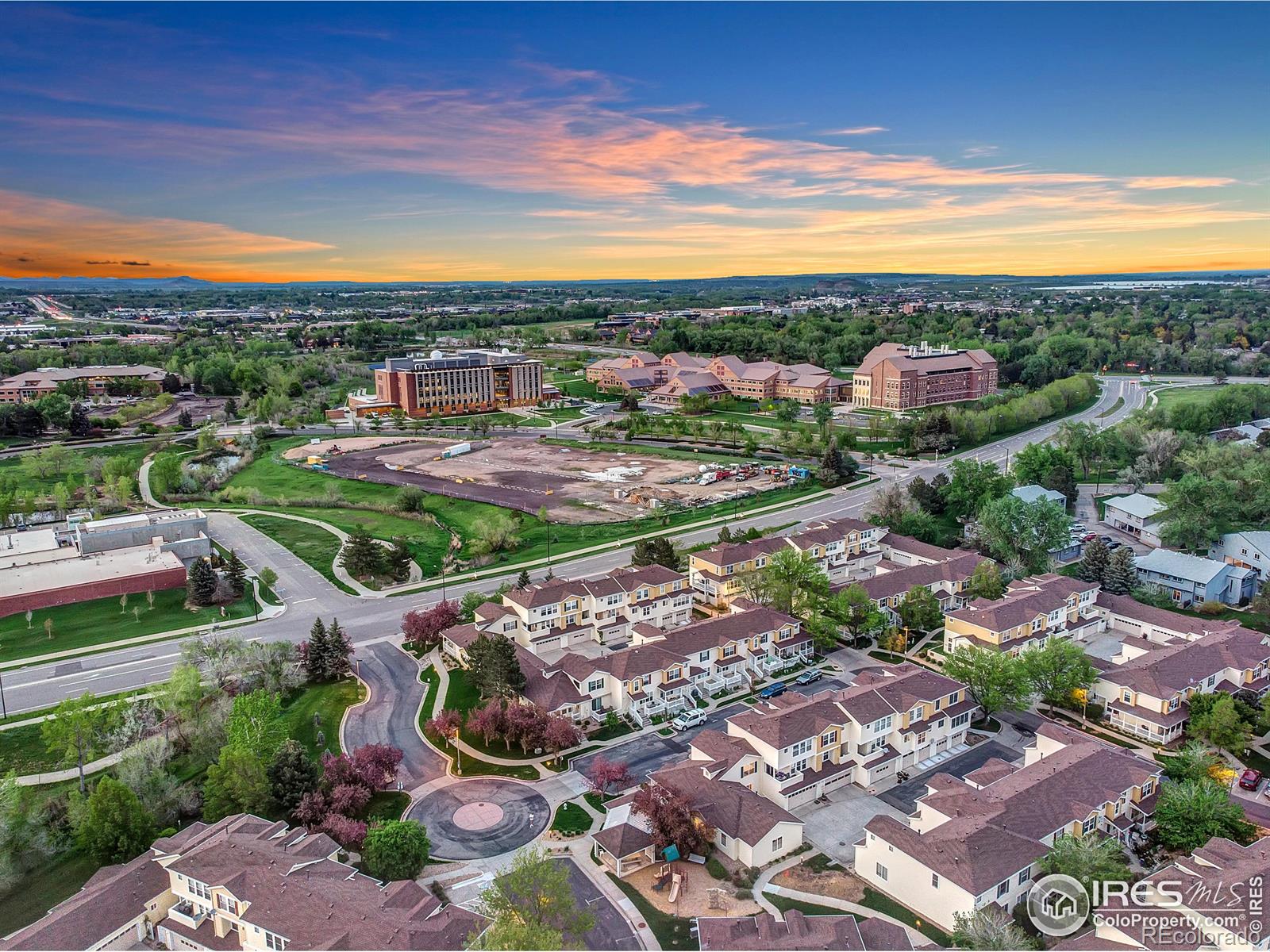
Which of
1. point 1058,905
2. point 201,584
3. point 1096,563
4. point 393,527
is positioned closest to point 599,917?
point 1058,905

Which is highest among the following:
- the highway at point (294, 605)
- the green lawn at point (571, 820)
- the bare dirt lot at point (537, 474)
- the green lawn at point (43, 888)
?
the bare dirt lot at point (537, 474)

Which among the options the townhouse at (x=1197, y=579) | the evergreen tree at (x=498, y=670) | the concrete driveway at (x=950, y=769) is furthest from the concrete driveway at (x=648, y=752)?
the townhouse at (x=1197, y=579)

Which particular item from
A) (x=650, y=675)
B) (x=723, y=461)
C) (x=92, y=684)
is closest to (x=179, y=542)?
(x=92, y=684)

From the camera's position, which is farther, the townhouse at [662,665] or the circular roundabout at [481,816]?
the townhouse at [662,665]

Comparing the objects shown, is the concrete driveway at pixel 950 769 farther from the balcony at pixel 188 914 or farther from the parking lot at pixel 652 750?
the balcony at pixel 188 914

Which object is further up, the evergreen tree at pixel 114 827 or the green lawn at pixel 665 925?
the evergreen tree at pixel 114 827

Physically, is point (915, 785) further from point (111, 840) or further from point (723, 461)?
point (723, 461)

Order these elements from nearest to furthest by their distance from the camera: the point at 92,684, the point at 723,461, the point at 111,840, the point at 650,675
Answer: the point at 111,840 → the point at 650,675 → the point at 92,684 → the point at 723,461

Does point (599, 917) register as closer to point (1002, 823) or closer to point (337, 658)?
point (1002, 823)
